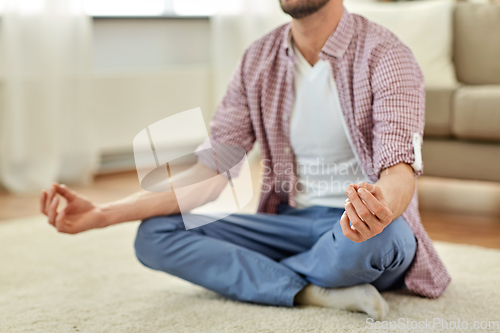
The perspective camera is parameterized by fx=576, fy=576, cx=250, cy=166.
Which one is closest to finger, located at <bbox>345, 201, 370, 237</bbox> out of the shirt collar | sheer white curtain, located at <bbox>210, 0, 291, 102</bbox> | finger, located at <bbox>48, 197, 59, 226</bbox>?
the shirt collar

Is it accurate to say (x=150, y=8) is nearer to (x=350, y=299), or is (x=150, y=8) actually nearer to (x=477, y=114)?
(x=477, y=114)

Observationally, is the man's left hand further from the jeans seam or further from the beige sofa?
the beige sofa

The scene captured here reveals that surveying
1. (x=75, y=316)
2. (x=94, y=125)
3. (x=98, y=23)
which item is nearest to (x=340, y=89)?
(x=75, y=316)

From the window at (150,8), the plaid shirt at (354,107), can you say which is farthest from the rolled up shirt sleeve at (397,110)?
the window at (150,8)

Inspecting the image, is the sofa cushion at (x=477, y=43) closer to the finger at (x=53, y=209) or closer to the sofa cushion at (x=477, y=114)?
the sofa cushion at (x=477, y=114)

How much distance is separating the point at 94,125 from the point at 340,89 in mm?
1801

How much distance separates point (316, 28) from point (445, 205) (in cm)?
115

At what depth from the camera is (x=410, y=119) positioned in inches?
40.9

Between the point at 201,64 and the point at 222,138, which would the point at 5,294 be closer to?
the point at 222,138

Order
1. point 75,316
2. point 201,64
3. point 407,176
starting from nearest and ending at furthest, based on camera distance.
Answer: point 407,176
point 75,316
point 201,64

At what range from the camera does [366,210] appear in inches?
31.8

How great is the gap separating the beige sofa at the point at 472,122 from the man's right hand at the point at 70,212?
1248mm

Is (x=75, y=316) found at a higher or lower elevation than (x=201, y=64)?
lower

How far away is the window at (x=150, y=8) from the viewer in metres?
2.96
